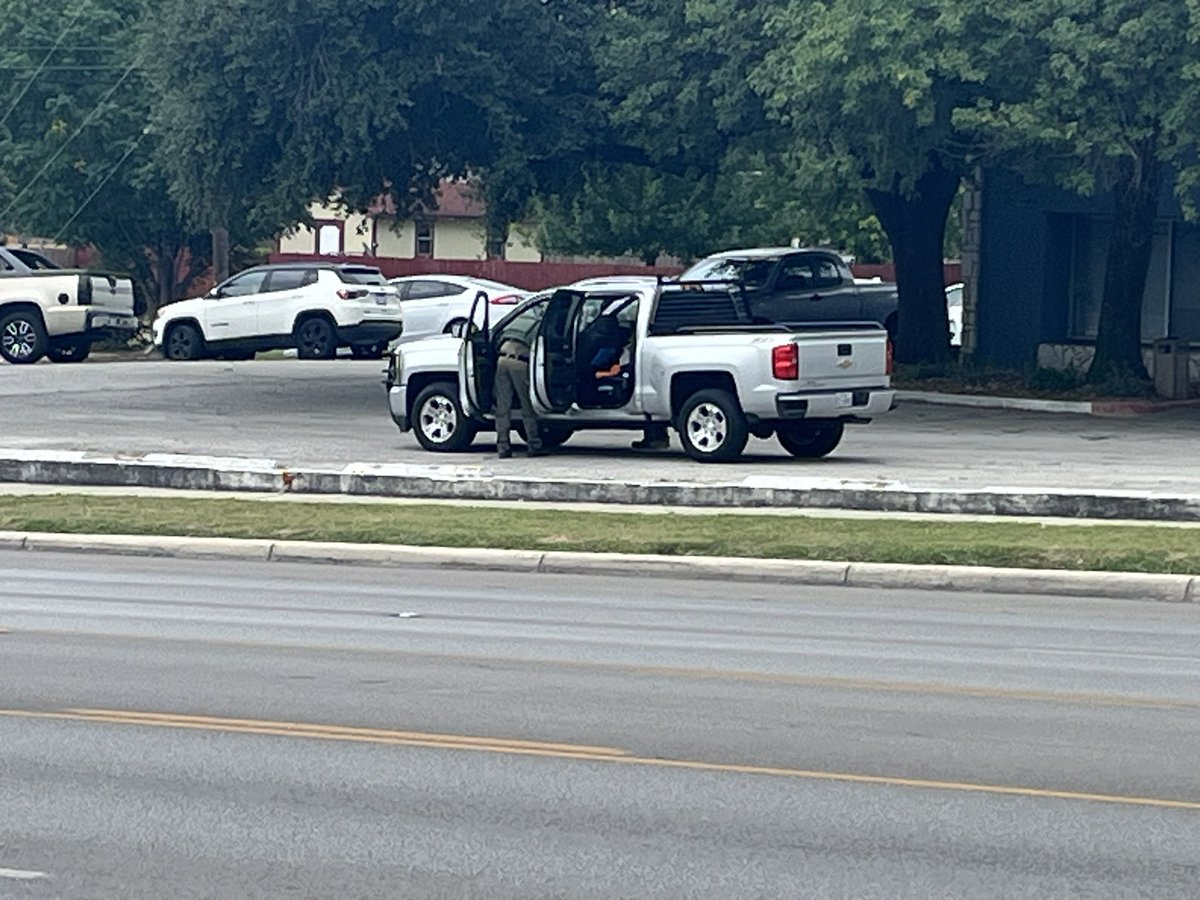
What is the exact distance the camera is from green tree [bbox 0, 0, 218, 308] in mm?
53125

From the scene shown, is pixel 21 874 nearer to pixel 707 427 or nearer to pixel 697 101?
pixel 707 427

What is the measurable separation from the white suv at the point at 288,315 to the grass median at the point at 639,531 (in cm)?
1943

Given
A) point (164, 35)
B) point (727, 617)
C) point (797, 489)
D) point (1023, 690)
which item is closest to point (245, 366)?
point (164, 35)

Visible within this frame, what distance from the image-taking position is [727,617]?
14734mm

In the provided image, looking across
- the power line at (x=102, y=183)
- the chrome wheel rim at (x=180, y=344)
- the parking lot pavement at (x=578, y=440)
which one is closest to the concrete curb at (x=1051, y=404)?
the parking lot pavement at (x=578, y=440)

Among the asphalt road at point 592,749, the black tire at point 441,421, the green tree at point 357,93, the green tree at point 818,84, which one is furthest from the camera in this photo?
the green tree at point 357,93

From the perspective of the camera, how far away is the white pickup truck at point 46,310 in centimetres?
3962

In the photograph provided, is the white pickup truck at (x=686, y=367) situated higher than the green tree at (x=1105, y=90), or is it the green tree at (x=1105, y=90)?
the green tree at (x=1105, y=90)

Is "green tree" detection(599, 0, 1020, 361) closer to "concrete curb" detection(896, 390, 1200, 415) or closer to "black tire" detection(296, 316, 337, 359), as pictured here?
"concrete curb" detection(896, 390, 1200, 415)

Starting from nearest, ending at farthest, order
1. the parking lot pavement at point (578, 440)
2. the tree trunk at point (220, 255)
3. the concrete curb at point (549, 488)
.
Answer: the concrete curb at point (549, 488) → the parking lot pavement at point (578, 440) → the tree trunk at point (220, 255)

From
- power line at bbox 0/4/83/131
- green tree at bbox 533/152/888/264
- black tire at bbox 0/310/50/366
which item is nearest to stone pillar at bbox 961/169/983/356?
black tire at bbox 0/310/50/366

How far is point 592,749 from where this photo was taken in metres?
9.70

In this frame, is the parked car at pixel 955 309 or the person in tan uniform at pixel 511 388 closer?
the person in tan uniform at pixel 511 388

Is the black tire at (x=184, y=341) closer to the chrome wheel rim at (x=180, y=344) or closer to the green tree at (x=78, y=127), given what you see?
the chrome wheel rim at (x=180, y=344)
